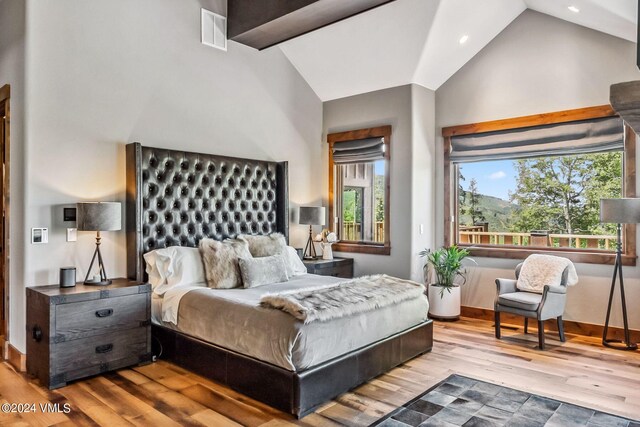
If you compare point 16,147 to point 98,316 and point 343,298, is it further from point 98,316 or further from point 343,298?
point 343,298

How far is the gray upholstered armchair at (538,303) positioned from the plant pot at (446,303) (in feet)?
2.29

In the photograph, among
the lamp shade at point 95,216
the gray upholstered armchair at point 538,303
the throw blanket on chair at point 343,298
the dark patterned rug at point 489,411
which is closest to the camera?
the dark patterned rug at point 489,411

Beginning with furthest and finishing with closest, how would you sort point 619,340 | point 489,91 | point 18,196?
point 489,91, point 619,340, point 18,196

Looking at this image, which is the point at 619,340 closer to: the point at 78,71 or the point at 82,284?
the point at 82,284

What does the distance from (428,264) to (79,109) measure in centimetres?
403

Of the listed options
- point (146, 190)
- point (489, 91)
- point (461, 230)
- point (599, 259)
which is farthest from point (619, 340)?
point (146, 190)

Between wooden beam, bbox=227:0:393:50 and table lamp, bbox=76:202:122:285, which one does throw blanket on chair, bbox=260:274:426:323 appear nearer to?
table lamp, bbox=76:202:122:285

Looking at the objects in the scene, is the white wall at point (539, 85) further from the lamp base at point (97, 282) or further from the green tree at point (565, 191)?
the lamp base at point (97, 282)

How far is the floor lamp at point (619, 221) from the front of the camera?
3898mm

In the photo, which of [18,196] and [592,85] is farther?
[592,85]

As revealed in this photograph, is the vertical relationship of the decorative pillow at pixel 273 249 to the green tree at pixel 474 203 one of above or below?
below

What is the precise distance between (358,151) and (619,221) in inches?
115

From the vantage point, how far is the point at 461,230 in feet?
18.4

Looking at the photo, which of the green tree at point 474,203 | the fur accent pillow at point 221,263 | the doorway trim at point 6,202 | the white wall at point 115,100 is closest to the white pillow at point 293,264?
the fur accent pillow at point 221,263
